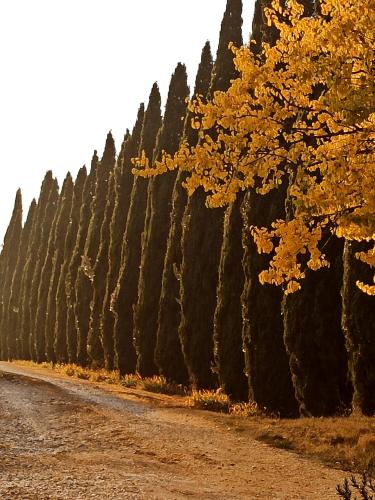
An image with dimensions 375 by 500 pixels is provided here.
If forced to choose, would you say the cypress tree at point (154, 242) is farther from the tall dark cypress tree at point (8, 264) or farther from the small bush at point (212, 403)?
the tall dark cypress tree at point (8, 264)

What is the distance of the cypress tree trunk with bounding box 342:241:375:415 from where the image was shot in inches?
430

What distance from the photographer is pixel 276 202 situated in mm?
14734

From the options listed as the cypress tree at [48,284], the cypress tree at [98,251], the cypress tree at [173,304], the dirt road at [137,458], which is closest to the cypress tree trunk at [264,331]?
the dirt road at [137,458]

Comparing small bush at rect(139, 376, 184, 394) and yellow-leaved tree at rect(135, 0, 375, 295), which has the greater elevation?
yellow-leaved tree at rect(135, 0, 375, 295)

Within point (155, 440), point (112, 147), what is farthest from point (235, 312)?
point (112, 147)

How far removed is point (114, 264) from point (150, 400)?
41.6 feet

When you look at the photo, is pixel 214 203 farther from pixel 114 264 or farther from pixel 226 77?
pixel 114 264

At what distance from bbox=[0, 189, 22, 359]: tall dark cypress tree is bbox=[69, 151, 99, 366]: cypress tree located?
14.0 meters

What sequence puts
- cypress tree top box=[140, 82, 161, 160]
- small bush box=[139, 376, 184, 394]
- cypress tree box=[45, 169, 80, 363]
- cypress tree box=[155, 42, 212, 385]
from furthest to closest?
cypress tree box=[45, 169, 80, 363], cypress tree top box=[140, 82, 161, 160], cypress tree box=[155, 42, 212, 385], small bush box=[139, 376, 184, 394]

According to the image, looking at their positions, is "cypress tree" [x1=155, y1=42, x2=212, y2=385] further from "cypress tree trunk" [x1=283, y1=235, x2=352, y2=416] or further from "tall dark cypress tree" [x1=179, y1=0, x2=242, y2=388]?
"cypress tree trunk" [x1=283, y1=235, x2=352, y2=416]

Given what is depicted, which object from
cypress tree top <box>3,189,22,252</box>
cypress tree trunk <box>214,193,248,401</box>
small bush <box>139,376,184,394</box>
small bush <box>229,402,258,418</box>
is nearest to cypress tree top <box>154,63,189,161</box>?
cypress tree trunk <box>214,193,248,401</box>

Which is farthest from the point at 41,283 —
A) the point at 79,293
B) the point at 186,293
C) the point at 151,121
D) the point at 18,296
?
the point at 186,293

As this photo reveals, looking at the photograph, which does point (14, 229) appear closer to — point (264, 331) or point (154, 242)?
point (154, 242)

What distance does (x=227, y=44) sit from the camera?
67.4ft
